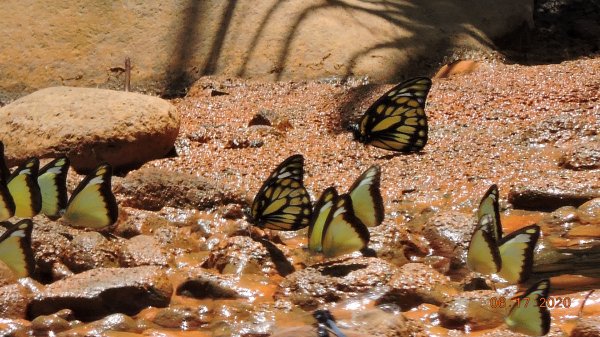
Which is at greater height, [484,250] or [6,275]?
[484,250]

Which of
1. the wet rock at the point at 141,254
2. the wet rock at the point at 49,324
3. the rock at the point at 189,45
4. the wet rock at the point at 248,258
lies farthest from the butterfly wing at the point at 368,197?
the rock at the point at 189,45

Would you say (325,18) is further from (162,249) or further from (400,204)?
(162,249)

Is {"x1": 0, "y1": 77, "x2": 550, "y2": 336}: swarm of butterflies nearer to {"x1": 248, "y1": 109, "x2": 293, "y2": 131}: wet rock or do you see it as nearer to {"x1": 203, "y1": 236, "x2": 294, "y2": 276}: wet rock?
{"x1": 203, "y1": 236, "x2": 294, "y2": 276}: wet rock

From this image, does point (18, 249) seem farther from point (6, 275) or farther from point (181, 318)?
point (181, 318)

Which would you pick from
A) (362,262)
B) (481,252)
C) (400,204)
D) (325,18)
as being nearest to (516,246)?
(481,252)

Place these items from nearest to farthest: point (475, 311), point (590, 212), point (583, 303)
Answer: point (583, 303) → point (475, 311) → point (590, 212)

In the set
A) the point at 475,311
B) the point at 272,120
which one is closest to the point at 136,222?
the point at 272,120

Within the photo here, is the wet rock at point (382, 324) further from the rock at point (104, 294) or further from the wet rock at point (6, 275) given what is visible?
the wet rock at point (6, 275)
